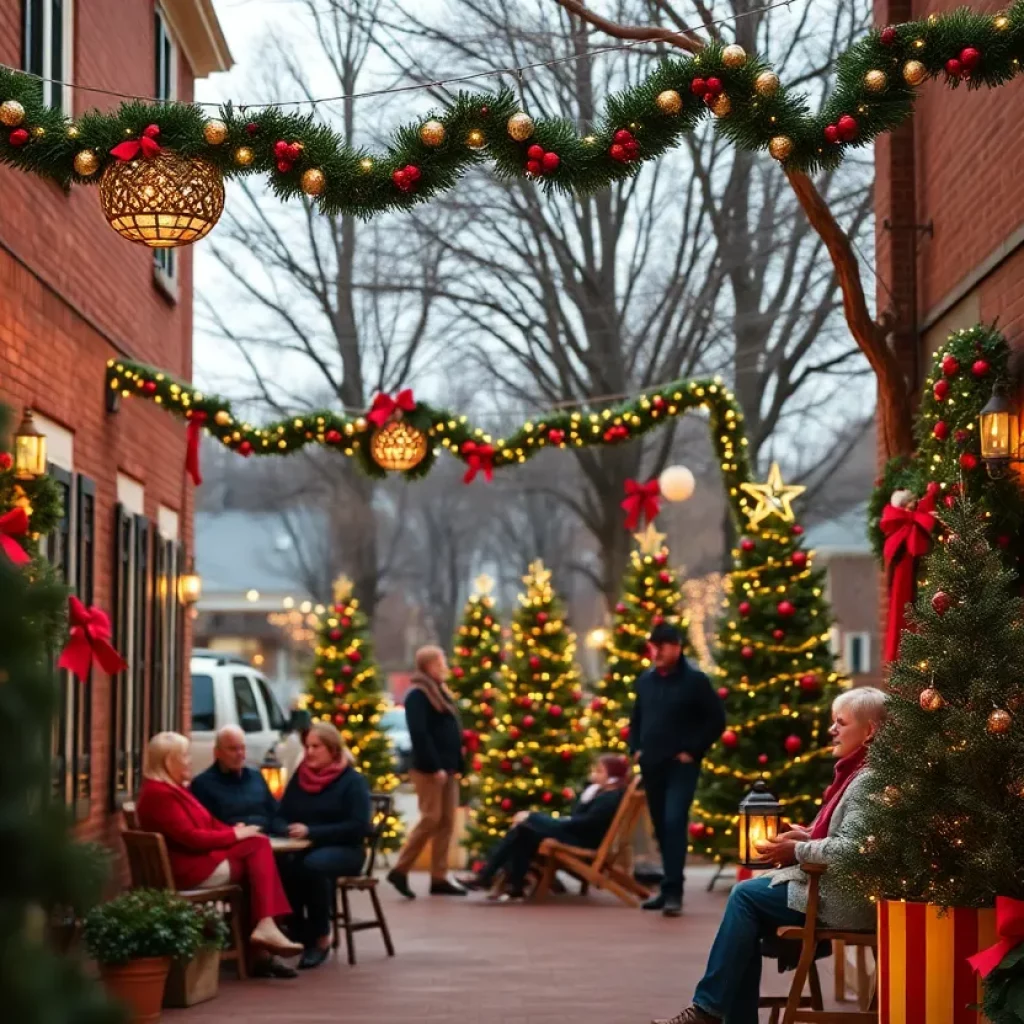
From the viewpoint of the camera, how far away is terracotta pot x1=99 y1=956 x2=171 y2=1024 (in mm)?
8539

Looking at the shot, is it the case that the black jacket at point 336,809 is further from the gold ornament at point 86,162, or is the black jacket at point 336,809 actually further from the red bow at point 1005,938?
the red bow at point 1005,938

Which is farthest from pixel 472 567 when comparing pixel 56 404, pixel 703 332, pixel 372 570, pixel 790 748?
pixel 56 404

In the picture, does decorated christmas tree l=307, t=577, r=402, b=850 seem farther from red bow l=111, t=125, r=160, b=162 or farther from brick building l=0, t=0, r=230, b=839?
red bow l=111, t=125, r=160, b=162

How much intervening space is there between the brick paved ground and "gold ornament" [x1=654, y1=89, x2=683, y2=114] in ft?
13.4

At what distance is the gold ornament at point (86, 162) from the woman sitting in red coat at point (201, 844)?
357cm

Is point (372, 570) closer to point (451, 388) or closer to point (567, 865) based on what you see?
point (451, 388)

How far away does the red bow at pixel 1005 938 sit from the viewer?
5.90m

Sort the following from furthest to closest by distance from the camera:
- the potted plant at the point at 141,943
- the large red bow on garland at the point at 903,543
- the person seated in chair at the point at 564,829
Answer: the person seated in chair at the point at 564,829 < the large red bow on garland at the point at 903,543 < the potted plant at the point at 141,943

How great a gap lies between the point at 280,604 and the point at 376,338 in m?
34.3

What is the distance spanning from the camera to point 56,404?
11.0m

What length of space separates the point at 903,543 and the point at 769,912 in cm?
312

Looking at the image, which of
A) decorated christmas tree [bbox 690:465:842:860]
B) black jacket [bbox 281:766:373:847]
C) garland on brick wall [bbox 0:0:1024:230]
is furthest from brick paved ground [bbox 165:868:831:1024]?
garland on brick wall [bbox 0:0:1024:230]

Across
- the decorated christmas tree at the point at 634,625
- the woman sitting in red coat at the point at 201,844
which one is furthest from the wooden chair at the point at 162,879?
the decorated christmas tree at the point at 634,625

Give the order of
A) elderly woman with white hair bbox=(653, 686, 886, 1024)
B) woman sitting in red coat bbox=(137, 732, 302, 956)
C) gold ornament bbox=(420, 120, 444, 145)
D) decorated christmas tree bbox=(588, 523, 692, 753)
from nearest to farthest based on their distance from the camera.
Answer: elderly woman with white hair bbox=(653, 686, 886, 1024) < gold ornament bbox=(420, 120, 444, 145) < woman sitting in red coat bbox=(137, 732, 302, 956) < decorated christmas tree bbox=(588, 523, 692, 753)
